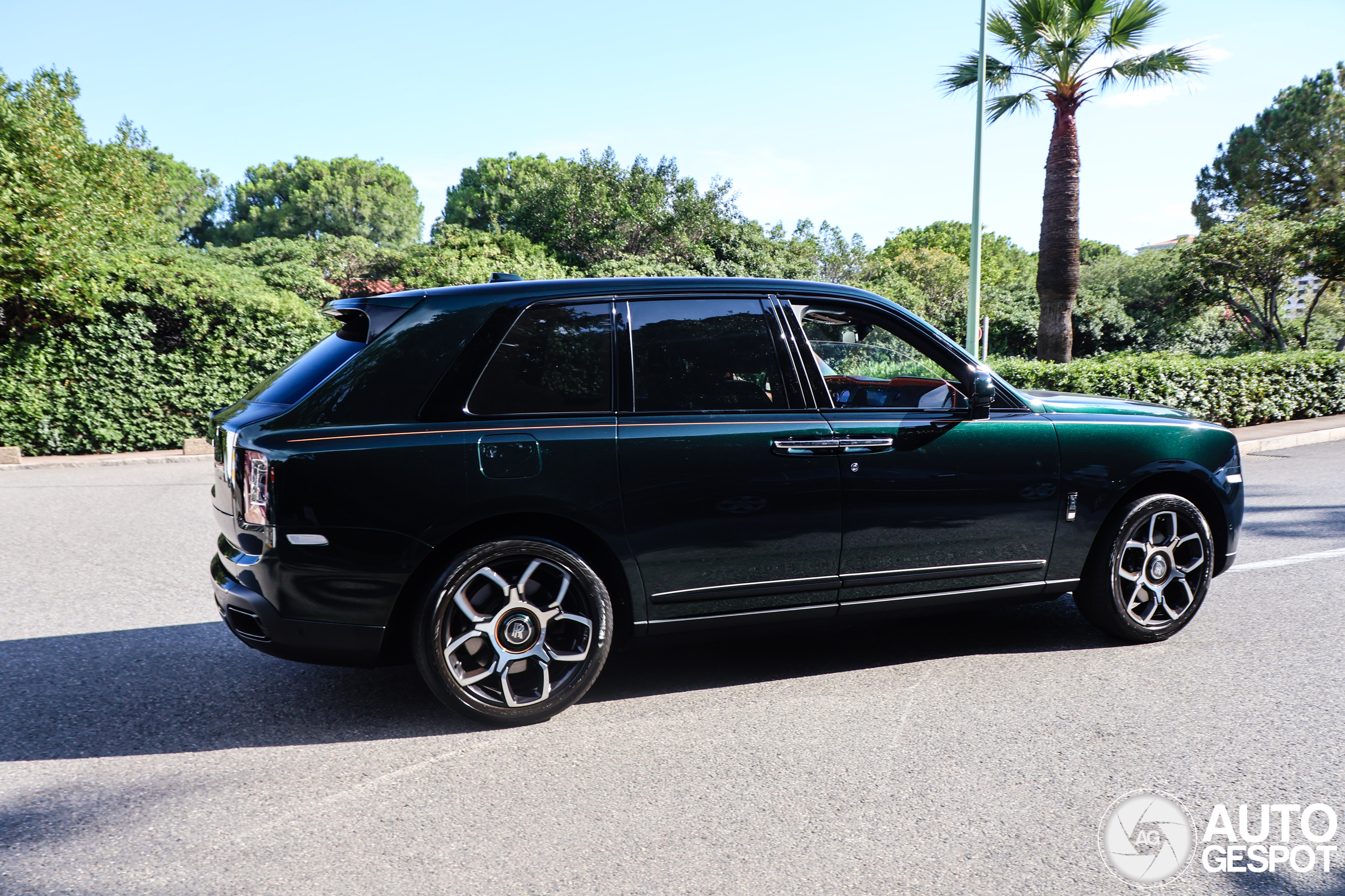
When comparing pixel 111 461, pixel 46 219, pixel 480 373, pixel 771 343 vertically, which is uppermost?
pixel 46 219

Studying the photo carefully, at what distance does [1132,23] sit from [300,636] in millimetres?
18514

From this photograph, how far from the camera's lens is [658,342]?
12.5 ft

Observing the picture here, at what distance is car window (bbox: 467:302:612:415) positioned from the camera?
142 inches

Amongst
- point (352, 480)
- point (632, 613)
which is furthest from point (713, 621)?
point (352, 480)

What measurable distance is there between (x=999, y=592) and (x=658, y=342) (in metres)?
1.96

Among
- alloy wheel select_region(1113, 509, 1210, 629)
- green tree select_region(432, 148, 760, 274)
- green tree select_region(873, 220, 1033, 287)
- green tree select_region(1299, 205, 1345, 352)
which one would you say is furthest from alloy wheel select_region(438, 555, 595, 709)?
green tree select_region(873, 220, 1033, 287)

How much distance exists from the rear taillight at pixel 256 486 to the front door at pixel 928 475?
2222 millimetres

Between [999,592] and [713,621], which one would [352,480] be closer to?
[713,621]

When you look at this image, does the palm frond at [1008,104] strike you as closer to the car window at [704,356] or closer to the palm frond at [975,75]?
the palm frond at [975,75]

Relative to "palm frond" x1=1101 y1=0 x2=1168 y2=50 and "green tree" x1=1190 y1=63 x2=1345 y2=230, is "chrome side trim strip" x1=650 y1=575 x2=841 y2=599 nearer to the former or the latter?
"palm frond" x1=1101 y1=0 x2=1168 y2=50

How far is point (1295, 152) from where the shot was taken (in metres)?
41.8

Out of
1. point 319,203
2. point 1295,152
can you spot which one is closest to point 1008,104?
point 1295,152

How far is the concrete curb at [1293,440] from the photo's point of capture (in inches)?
526

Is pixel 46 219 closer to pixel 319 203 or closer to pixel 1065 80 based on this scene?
pixel 1065 80
